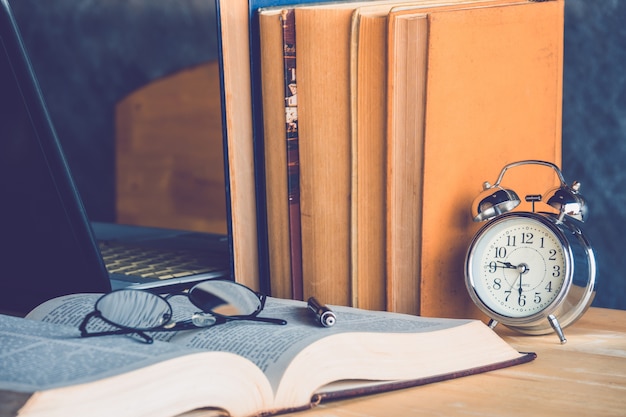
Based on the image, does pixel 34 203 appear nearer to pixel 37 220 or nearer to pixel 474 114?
pixel 37 220

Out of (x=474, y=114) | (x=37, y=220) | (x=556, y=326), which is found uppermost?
(x=474, y=114)

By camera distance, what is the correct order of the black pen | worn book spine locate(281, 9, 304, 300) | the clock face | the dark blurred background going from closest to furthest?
the black pen < the clock face < worn book spine locate(281, 9, 304, 300) < the dark blurred background

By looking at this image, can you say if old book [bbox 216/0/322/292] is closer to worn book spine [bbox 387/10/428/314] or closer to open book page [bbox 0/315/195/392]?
worn book spine [bbox 387/10/428/314]

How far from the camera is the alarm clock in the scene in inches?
39.2

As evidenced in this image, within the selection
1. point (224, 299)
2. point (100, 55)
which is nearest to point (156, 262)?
point (224, 299)

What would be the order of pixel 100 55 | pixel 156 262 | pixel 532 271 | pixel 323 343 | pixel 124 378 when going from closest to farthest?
pixel 124 378, pixel 323 343, pixel 532 271, pixel 156 262, pixel 100 55

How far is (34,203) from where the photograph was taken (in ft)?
3.38

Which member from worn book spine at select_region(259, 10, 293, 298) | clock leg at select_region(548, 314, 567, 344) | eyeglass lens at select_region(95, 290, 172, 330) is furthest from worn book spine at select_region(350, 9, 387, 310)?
eyeglass lens at select_region(95, 290, 172, 330)

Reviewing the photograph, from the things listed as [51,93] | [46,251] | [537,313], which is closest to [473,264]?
[537,313]

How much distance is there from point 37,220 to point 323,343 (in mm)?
448

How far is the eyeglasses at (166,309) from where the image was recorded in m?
0.82

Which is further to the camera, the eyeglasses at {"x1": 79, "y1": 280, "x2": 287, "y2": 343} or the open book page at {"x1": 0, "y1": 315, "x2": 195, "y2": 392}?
the eyeglasses at {"x1": 79, "y1": 280, "x2": 287, "y2": 343}

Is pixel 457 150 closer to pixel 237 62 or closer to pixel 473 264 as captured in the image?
pixel 473 264

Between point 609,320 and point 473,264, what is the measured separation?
0.77 feet
